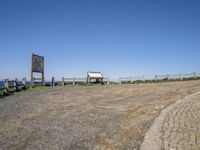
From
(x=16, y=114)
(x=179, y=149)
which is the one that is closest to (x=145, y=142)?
(x=179, y=149)

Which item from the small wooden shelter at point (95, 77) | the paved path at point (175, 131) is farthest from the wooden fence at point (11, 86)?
the paved path at point (175, 131)

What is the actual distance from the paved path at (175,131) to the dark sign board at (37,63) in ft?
76.0

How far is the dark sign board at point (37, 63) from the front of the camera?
3233 cm

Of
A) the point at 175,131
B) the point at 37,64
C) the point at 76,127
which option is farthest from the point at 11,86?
the point at 175,131

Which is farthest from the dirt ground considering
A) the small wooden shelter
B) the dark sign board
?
the small wooden shelter

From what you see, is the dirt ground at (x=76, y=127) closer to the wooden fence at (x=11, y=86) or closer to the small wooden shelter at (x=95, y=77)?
the wooden fence at (x=11, y=86)

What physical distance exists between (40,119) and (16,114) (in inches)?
80.2

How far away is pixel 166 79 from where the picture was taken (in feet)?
124

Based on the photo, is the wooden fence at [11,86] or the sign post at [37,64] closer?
the wooden fence at [11,86]

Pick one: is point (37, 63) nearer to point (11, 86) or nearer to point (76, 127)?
point (11, 86)

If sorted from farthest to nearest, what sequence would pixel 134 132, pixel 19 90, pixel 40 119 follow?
pixel 19 90, pixel 40 119, pixel 134 132

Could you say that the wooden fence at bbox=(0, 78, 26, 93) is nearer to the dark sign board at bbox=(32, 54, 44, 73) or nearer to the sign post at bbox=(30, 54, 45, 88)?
the sign post at bbox=(30, 54, 45, 88)

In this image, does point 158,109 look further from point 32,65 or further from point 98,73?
point 98,73

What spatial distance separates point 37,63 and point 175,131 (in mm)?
27036
